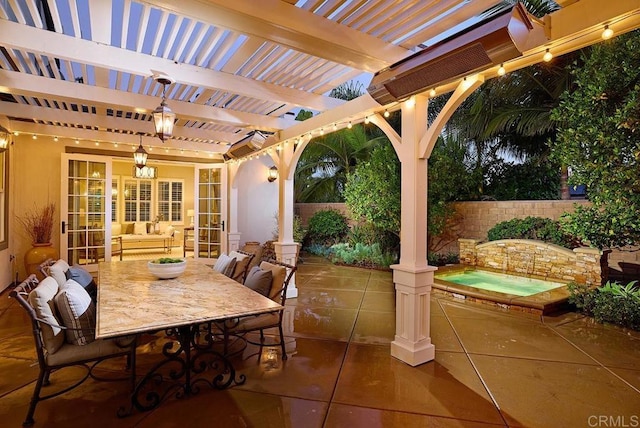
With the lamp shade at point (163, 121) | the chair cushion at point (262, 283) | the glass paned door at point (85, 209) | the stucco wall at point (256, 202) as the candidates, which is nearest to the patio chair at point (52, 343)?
the chair cushion at point (262, 283)

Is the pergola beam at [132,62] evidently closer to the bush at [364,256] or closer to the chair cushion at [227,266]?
the chair cushion at [227,266]

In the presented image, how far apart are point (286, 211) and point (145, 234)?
6.71 m

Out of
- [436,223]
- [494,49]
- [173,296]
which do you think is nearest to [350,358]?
[173,296]

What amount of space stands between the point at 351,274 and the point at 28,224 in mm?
6106

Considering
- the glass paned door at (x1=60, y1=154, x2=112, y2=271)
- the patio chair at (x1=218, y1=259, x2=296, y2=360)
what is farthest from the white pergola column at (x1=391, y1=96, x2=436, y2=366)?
the glass paned door at (x1=60, y1=154, x2=112, y2=271)

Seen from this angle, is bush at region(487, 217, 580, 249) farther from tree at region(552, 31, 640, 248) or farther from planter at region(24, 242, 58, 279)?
planter at region(24, 242, 58, 279)

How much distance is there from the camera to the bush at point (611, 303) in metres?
4.16

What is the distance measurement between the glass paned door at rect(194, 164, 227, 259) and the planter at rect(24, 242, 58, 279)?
9.14 feet

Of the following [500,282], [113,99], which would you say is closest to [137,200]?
[113,99]

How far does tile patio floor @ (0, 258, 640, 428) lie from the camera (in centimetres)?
238

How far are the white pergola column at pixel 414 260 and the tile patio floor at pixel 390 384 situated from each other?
0.21 meters

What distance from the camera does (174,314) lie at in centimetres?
235

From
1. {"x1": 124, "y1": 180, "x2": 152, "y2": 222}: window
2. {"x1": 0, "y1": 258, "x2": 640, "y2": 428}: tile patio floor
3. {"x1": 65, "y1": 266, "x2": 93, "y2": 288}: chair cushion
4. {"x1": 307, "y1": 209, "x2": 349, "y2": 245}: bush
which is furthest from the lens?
{"x1": 124, "y1": 180, "x2": 152, "y2": 222}: window

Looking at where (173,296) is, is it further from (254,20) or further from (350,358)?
(254,20)
